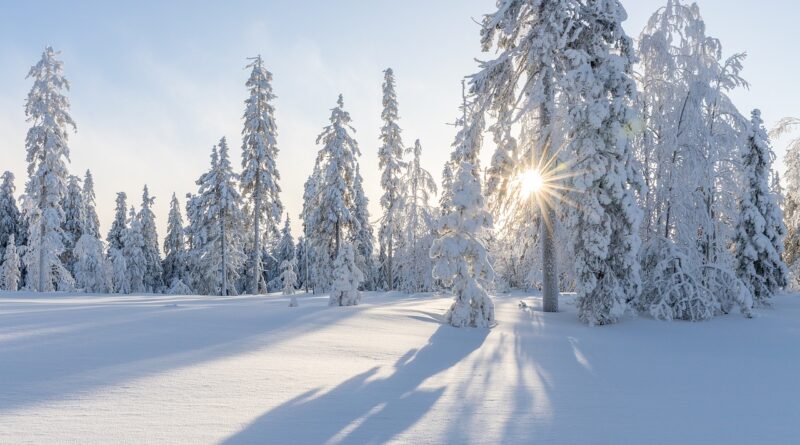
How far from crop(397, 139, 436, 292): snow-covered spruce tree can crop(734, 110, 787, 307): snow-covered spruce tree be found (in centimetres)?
1939

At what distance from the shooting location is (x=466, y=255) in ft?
40.1

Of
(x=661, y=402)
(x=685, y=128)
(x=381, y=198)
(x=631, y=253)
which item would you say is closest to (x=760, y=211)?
(x=685, y=128)

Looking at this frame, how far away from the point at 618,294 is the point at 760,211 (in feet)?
38.7

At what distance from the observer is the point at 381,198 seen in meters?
A: 36.3

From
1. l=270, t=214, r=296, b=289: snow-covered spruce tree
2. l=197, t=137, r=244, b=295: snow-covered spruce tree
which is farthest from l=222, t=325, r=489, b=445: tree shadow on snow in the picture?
l=270, t=214, r=296, b=289: snow-covered spruce tree

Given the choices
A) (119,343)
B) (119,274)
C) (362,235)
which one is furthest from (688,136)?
(119,274)

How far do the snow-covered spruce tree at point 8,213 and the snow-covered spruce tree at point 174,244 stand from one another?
13.1 metres

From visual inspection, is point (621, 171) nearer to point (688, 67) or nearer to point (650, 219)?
point (650, 219)

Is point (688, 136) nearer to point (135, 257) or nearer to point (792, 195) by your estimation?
point (792, 195)

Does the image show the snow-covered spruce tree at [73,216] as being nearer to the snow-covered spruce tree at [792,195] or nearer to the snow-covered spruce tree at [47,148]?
the snow-covered spruce tree at [47,148]

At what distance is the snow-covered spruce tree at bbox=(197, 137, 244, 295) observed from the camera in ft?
122

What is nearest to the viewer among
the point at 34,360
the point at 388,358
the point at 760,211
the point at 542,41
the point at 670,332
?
the point at 34,360

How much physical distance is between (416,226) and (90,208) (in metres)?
37.9

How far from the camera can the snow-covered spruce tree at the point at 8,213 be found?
45.1 metres
